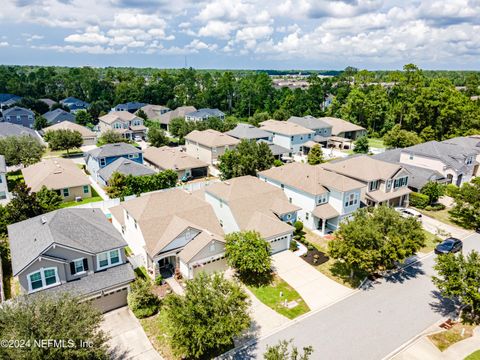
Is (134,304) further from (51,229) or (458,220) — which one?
(458,220)

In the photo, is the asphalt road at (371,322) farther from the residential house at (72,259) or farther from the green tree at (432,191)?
the green tree at (432,191)

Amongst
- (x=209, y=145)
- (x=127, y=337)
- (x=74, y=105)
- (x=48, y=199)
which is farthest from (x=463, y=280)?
(x=74, y=105)

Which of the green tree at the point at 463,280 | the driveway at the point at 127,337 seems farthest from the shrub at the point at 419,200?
the driveway at the point at 127,337

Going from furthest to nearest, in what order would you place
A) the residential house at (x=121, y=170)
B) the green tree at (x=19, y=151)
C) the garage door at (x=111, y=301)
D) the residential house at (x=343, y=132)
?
1. the residential house at (x=343, y=132)
2. the green tree at (x=19, y=151)
3. the residential house at (x=121, y=170)
4. the garage door at (x=111, y=301)

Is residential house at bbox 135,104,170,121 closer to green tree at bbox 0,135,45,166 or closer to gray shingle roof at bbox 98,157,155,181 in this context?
green tree at bbox 0,135,45,166

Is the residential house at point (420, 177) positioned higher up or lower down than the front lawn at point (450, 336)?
higher up

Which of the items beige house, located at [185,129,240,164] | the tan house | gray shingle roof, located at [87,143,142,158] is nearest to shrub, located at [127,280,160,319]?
the tan house

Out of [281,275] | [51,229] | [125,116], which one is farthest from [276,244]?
[125,116]
